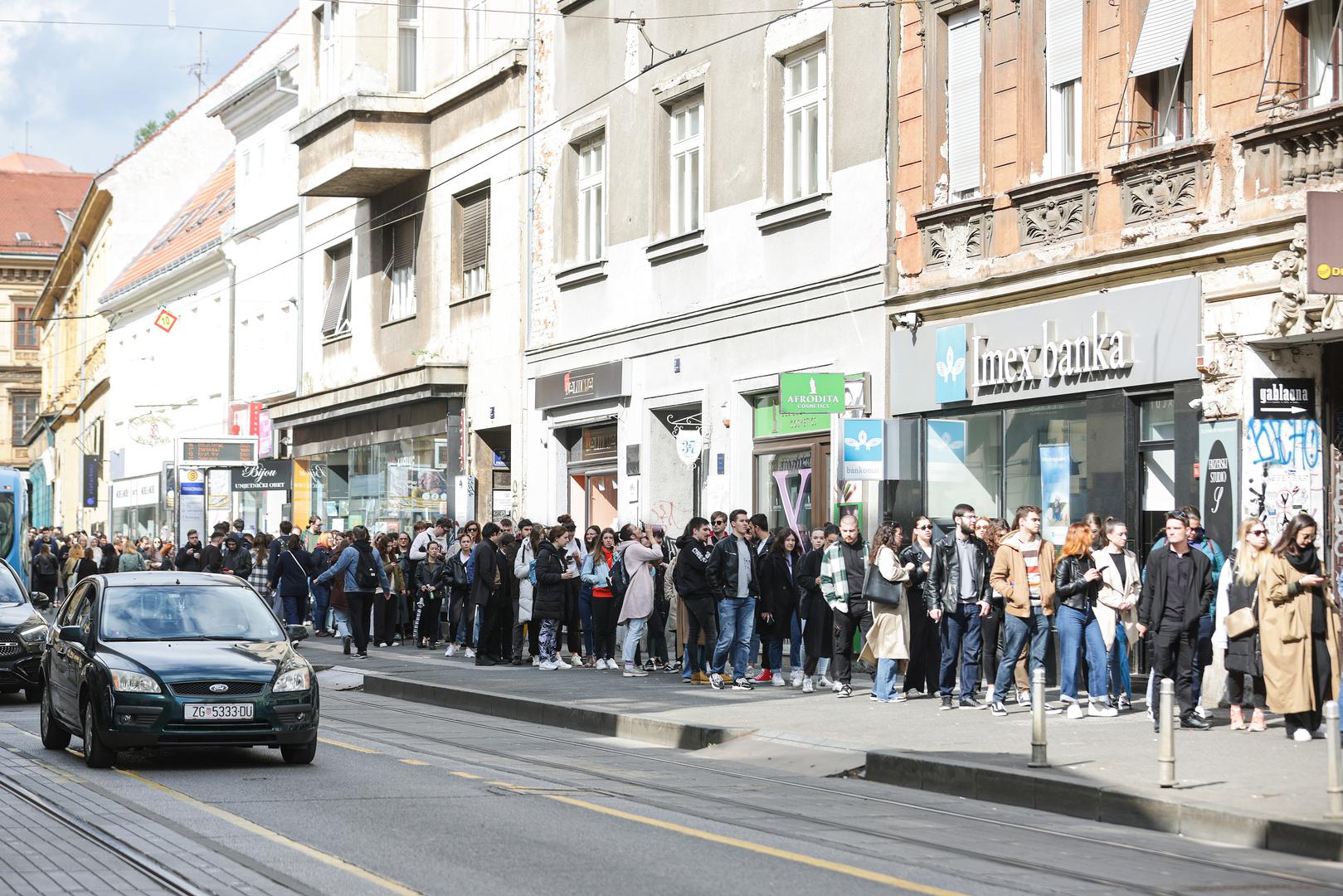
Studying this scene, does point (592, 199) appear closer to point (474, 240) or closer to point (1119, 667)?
point (474, 240)

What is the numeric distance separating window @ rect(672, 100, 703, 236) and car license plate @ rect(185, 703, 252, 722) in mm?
14235

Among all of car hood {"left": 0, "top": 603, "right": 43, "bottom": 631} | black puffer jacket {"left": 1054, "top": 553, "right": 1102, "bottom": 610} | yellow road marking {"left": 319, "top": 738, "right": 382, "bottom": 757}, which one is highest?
black puffer jacket {"left": 1054, "top": 553, "right": 1102, "bottom": 610}

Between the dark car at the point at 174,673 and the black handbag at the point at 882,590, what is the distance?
559 centimetres

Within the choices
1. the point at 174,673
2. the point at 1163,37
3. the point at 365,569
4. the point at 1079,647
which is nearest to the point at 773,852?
the point at 174,673

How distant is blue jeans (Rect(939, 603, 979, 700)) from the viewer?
17.7 meters

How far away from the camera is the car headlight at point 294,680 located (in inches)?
550

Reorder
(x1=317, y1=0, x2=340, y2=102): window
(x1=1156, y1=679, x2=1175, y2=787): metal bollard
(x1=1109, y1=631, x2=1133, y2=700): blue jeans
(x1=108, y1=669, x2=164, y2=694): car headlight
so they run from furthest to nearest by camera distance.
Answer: (x1=317, y1=0, x2=340, y2=102): window < (x1=1109, y1=631, x2=1133, y2=700): blue jeans < (x1=108, y1=669, x2=164, y2=694): car headlight < (x1=1156, y1=679, x2=1175, y2=787): metal bollard

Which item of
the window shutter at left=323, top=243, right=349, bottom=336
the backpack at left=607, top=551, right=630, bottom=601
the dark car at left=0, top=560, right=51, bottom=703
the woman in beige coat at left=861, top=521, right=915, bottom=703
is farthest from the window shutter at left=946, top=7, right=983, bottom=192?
the window shutter at left=323, top=243, right=349, bottom=336

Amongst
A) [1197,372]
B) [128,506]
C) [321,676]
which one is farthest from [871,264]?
[128,506]

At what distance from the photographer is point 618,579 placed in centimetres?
2325

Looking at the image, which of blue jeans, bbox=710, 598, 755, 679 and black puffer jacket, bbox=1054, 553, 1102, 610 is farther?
blue jeans, bbox=710, 598, 755, 679

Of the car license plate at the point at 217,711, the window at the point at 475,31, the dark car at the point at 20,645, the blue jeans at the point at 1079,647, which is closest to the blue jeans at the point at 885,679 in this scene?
the blue jeans at the point at 1079,647

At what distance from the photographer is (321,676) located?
23891mm

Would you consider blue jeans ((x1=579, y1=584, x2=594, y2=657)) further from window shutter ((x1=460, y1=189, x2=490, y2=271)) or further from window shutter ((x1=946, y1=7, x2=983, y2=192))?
window shutter ((x1=460, y1=189, x2=490, y2=271))
